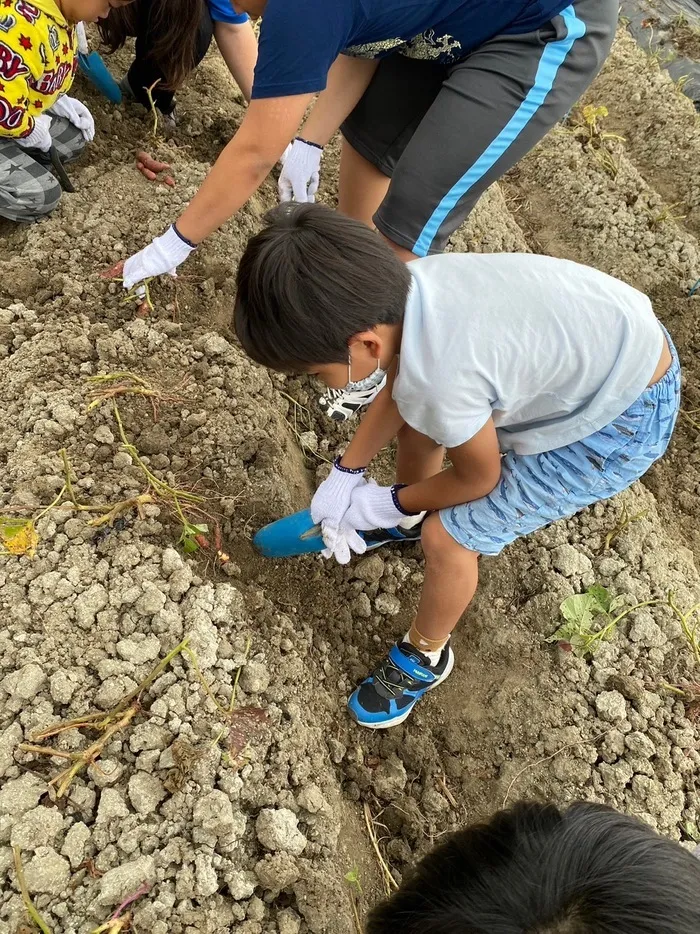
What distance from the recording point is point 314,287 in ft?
3.64

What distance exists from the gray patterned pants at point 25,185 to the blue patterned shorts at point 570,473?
1.59 m

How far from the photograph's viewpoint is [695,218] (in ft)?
10.7

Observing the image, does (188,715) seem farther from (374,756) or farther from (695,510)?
(695,510)

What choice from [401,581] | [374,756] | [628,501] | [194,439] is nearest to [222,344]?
[194,439]

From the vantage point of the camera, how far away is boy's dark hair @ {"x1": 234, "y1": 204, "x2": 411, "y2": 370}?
1.11m

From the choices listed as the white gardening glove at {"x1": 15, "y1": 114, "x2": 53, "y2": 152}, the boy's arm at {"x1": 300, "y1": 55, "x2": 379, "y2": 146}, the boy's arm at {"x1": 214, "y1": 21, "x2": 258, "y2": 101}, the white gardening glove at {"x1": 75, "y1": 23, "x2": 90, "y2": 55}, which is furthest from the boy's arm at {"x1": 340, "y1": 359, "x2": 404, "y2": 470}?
the white gardening glove at {"x1": 75, "y1": 23, "x2": 90, "y2": 55}

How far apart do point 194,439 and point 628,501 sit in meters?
1.39

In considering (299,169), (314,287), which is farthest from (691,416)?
(314,287)

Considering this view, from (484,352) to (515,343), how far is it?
0.19 ft

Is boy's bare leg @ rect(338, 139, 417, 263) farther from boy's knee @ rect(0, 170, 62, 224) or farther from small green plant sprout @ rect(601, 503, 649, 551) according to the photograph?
small green plant sprout @ rect(601, 503, 649, 551)

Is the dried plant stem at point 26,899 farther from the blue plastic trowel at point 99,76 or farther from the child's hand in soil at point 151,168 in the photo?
the blue plastic trowel at point 99,76

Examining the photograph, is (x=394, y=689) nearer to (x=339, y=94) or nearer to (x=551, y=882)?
(x=551, y=882)

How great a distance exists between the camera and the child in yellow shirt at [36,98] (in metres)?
1.79

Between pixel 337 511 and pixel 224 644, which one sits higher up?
pixel 337 511
